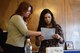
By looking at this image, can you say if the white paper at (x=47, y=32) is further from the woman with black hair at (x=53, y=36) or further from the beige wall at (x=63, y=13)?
the beige wall at (x=63, y=13)

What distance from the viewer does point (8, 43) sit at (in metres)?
1.81

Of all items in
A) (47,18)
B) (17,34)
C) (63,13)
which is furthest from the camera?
(63,13)

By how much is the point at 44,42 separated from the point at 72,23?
6.83ft

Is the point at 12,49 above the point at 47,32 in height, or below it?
below

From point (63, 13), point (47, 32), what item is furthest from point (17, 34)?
point (63, 13)

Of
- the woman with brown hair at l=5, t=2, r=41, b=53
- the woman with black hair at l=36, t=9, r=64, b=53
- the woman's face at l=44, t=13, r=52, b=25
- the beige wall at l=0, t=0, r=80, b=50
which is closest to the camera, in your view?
the woman with brown hair at l=5, t=2, r=41, b=53

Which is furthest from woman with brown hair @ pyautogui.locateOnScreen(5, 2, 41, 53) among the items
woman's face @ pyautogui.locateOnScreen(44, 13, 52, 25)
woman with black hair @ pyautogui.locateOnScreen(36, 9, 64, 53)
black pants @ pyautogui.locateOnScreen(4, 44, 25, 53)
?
woman's face @ pyautogui.locateOnScreen(44, 13, 52, 25)

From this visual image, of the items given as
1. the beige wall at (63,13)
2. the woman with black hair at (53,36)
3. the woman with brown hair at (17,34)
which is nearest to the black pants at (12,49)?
the woman with brown hair at (17,34)

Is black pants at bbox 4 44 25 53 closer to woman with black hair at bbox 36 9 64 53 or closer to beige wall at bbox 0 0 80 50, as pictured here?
woman with black hair at bbox 36 9 64 53

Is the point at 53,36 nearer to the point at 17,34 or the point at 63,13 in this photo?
the point at 17,34

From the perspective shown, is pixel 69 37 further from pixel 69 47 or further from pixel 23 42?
pixel 23 42

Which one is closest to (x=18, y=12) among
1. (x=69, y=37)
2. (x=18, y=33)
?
(x=18, y=33)

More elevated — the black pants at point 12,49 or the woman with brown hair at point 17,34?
the woman with brown hair at point 17,34

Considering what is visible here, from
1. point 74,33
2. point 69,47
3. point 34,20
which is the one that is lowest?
point 69,47
